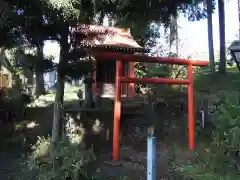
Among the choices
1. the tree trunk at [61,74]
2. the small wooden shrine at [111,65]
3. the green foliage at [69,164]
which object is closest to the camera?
the green foliage at [69,164]

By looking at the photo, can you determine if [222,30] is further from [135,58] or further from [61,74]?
[61,74]

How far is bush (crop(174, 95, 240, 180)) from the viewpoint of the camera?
4.46m

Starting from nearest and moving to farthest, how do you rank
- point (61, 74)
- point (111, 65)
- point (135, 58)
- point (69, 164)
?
point (69, 164) → point (61, 74) → point (135, 58) → point (111, 65)

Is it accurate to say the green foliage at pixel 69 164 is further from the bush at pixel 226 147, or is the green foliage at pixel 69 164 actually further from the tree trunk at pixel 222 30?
the tree trunk at pixel 222 30

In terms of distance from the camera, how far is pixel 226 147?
15.0 feet

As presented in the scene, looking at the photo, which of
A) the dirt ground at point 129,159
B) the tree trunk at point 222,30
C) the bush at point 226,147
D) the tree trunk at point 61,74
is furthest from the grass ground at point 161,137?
the tree trunk at point 61,74

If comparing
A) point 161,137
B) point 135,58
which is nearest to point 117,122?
point 135,58

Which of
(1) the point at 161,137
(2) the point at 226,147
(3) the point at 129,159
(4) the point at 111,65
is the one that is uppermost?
(4) the point at 111,65

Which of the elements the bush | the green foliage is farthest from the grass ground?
the green foliage

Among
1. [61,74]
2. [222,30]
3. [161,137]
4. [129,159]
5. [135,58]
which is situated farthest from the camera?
[222,30]

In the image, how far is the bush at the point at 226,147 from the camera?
14.6 feet

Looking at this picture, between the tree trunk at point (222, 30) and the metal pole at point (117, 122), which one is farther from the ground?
the tree trunk at point (222, 30)

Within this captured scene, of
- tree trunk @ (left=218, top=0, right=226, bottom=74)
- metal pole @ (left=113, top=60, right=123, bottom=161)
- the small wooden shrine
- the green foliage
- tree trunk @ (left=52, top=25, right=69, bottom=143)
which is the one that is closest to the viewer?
the green foliage

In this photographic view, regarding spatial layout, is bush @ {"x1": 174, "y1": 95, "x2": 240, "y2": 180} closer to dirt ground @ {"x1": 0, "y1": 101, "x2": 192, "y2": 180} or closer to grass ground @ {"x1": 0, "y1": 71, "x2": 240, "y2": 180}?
dirt ground @ {"x1": 0, "y1": 101, "x2": 192, "y2": 180}
